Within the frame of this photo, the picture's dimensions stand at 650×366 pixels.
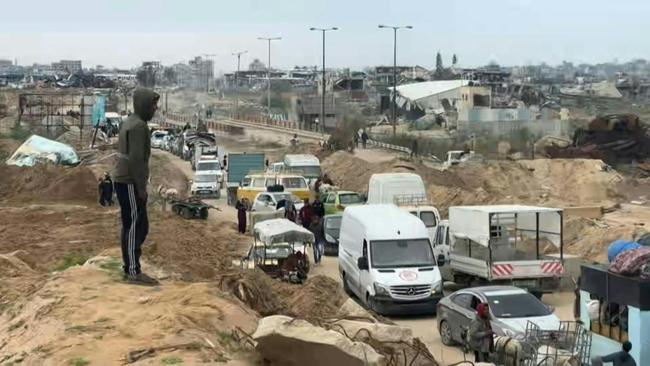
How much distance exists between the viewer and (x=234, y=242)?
29.6 meters

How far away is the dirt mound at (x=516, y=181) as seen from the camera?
131 ft

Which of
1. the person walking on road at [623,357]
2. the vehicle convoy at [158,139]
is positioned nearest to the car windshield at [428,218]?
the person walking on road at [623,357]

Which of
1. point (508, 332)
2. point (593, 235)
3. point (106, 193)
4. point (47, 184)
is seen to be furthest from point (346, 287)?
point (47, 184)

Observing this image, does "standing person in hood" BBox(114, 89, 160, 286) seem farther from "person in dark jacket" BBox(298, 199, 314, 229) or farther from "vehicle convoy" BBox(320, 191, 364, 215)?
"vehicle convoy" BBox(320, 191, 364, 215)

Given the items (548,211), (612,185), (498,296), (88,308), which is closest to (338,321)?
(88,308)

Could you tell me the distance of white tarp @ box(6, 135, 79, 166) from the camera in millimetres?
47969

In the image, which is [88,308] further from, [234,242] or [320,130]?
[320,130]

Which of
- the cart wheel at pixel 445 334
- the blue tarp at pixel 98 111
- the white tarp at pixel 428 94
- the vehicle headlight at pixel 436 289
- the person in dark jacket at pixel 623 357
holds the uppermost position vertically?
the white tarp at pixel 428 94

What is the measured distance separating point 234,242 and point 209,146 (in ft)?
112

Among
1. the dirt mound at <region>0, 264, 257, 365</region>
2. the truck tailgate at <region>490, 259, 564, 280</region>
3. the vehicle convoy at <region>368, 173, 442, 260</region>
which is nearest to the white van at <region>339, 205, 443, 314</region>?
the truck tailgate at <region>490, 259, 564, 280</region>

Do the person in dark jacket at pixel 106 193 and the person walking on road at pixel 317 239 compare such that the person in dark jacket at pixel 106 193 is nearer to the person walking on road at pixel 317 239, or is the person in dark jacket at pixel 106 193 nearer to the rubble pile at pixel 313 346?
the person walking on road at pixel 317 239

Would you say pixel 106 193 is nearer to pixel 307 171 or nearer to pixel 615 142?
pixel 307 171

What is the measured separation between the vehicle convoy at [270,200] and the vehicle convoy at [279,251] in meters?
10.5

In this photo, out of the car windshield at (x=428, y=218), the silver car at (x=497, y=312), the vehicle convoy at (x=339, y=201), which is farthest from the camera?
the vehicle convoy at (x=339, y=201)
